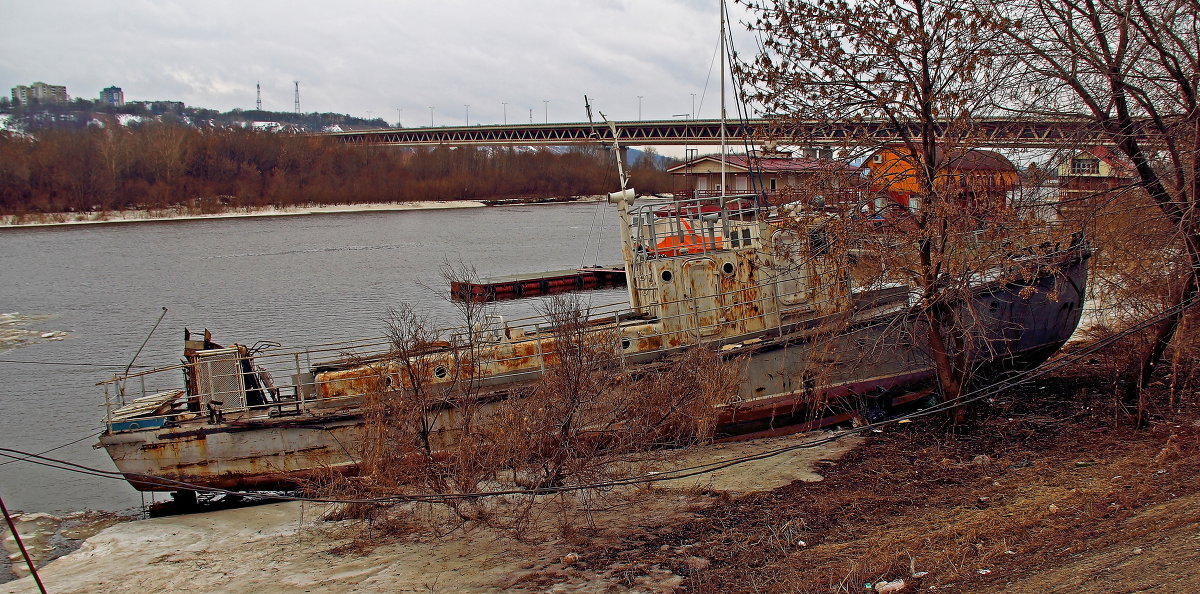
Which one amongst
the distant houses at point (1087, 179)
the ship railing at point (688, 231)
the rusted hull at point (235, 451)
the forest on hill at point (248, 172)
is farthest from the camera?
the forest on hill at point (248, 172)

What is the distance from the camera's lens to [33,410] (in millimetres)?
21828

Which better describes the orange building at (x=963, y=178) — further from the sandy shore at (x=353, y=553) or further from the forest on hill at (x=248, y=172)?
the forest on hill at (x=248, y=172)

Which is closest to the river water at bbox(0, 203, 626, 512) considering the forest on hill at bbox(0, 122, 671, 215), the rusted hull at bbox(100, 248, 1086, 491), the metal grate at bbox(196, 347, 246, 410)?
the rusted hull at bbox(100, 248, 1086, 491)

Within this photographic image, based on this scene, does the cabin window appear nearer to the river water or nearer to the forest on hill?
the river water

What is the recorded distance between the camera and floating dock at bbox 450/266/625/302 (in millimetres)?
41594

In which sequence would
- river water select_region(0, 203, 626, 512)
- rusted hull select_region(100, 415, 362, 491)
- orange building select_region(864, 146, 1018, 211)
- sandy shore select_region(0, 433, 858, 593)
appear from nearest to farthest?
sandy shore select_region(0, 433, 858, 593), orange building select_region(864, 146, 1018, 211), rusted hull select_region(100, 415, 362, 491), river water select_region(0, 203, 626, 512)

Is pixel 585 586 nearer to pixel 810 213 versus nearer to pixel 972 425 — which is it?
pixel 810 213

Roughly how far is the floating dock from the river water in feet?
5.31

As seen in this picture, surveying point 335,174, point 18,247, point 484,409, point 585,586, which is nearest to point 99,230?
point 18,247

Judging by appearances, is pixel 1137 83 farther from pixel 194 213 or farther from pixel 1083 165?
pixel 194 213

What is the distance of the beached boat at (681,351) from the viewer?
49.6 ft

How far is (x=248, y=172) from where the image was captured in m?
100

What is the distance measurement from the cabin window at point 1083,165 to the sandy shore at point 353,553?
527cm

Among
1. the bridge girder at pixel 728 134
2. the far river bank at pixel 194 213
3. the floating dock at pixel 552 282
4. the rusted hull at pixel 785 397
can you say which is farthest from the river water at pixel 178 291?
the bridge girder at pixel 728 134
